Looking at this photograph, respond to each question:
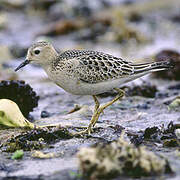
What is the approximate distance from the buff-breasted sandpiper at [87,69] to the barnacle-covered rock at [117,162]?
67.0 inches

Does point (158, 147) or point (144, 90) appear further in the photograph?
point (144, 90)

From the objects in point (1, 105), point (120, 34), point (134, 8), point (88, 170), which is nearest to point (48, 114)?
point (1, 105)

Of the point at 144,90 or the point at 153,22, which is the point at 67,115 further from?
the point at 153,22

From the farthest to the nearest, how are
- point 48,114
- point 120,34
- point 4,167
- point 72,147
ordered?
point 120,34 < point 48,114 < point 72,147 < point 4,167

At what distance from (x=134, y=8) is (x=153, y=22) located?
1436 millimetres

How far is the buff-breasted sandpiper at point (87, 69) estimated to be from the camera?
6027mm

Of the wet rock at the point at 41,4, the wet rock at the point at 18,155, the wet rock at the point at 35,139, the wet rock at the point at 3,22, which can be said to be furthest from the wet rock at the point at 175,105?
the wet rock at the point at 41,4

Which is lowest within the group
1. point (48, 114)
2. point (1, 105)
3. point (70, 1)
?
point (48, 114)

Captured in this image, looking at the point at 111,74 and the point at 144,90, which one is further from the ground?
the point at 111,74

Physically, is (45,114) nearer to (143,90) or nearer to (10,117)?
(10,117)

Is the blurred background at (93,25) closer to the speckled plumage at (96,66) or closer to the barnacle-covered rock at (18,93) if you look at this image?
the barnacle-covered rock at (18,93)

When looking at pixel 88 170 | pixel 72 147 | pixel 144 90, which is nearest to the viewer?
pixel 88 170

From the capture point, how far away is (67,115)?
7098 millimetres

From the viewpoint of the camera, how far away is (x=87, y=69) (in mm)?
6125
